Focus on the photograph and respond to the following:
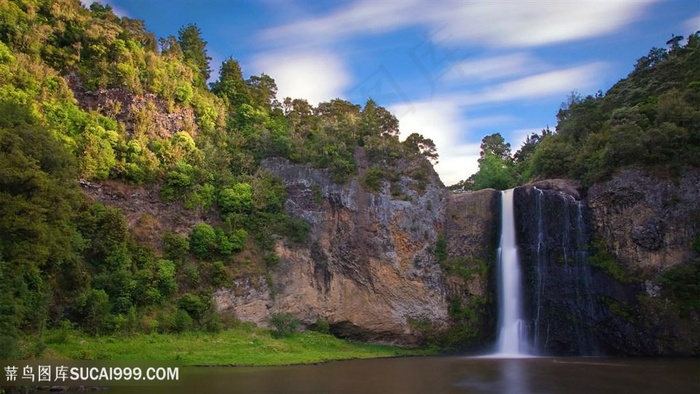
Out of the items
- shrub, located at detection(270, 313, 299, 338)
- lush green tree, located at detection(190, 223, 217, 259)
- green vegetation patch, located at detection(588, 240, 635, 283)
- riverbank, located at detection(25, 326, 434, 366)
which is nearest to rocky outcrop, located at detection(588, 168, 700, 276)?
green vegetation patch, located at detection(588, 240, 635, 283)

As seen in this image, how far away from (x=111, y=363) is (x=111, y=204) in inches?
532

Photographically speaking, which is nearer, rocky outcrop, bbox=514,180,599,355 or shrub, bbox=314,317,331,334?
rocky outcrop, bbox=514,180,599,355

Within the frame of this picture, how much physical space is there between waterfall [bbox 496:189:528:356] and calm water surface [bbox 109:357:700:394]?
5.83m

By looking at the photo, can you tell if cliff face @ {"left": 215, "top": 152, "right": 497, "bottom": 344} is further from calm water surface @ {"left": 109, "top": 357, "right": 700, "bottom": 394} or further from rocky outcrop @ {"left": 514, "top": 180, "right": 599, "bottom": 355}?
calm water surface @ {"left": 109, "top": 357, "right": 700, "bottom": 394}

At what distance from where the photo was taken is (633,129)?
34.9m

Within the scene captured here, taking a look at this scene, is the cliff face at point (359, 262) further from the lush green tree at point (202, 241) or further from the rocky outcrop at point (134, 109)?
the rocky outcrop at point (134, 109)

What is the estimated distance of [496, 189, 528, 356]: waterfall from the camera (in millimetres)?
34719

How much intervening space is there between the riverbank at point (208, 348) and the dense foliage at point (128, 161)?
1094 mm

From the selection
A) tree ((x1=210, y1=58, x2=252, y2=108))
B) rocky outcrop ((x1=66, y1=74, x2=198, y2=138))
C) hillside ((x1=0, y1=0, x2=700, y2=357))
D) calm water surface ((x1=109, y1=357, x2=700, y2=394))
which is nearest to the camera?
calm water surface ((x1=109, y1=357, x2=700, y2=394))

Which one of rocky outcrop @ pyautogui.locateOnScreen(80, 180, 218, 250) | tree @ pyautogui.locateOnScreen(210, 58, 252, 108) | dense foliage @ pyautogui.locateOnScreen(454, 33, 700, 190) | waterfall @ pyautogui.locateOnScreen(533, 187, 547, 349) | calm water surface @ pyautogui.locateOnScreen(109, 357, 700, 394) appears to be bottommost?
calm water surface @ pyautogui.locateOnScreen(109, 357, 700, 394)

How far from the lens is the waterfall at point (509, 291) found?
3472 cm

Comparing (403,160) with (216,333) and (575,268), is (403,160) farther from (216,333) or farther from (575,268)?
(216,333)

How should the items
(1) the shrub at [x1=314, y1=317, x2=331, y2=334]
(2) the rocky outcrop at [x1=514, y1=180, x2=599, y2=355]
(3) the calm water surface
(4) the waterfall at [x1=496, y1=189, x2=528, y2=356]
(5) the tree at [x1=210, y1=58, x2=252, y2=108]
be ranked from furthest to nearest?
(5) the tree at [x1=210, y1=58, x2=252, y2=108] < (4) the waterfall at [x1=496, y1=189, x2=528, y2=356] < (1) the shrub at [x1=314, y1=317, x2=331, y2=334] < (2) the rocky outcrop at [x1=514, y1=180, x2=599, y2=355] < (3) the calm water surface

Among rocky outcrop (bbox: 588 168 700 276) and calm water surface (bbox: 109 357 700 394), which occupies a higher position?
rocky outcrop (bbox: 588 168 700 276)
